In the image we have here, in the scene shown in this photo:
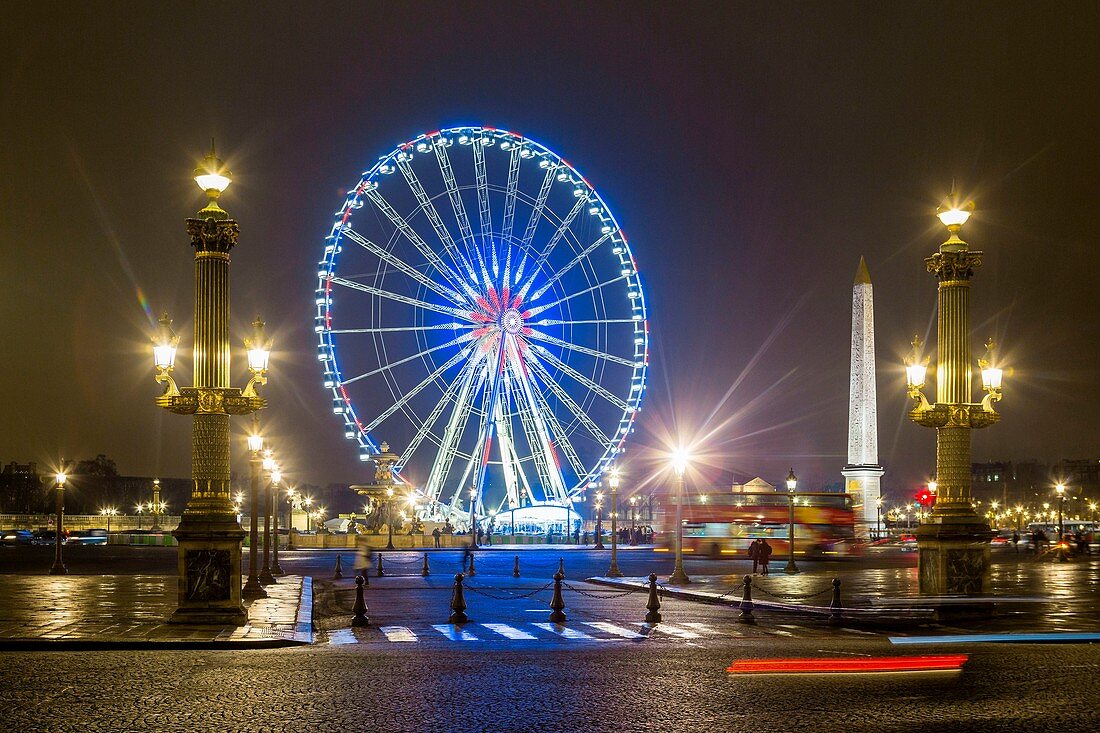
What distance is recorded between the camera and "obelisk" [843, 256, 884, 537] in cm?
8081

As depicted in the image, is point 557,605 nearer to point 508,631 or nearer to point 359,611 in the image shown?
point 508,631

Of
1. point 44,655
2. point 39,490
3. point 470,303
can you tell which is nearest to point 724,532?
Result: point 470,303

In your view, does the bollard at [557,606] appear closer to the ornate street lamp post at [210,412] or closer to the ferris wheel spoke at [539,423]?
the ornate street lamp post at [210,412]

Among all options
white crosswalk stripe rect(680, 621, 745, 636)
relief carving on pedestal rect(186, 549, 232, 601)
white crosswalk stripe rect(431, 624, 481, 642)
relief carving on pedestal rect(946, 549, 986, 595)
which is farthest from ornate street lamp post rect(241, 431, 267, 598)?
relief carving on pedestal rect(946, 549, 986, 595)

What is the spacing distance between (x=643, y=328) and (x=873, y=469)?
147ft

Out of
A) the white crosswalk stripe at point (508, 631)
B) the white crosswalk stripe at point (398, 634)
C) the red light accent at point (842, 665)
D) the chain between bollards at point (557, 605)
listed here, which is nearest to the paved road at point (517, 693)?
the red light accent at point (842, 665)

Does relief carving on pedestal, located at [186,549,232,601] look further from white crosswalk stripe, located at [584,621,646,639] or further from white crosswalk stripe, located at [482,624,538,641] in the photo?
white crosswalk stripe, located at [584,621,646,639]

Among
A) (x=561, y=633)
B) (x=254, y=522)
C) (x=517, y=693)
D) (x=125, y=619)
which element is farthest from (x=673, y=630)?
(x=254, y=522)

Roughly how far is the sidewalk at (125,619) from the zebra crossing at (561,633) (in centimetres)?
127

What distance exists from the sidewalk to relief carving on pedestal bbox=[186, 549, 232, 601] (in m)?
0.60

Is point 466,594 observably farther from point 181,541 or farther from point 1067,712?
point 1067,712

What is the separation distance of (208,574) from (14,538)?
79.8 metres

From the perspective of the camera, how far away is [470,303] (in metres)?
48.7

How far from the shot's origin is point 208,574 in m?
19.6
